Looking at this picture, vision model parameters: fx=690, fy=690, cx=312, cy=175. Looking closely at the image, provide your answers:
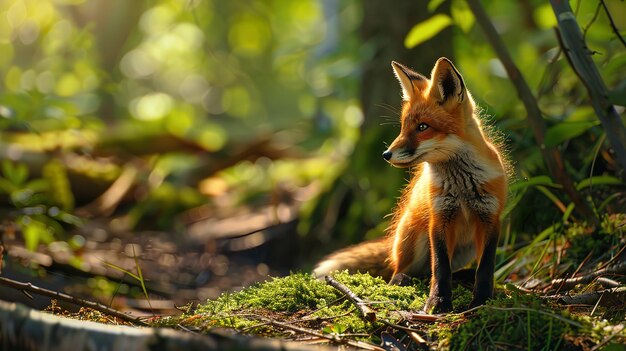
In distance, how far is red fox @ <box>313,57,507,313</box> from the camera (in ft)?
10.5

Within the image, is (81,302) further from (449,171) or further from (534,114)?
(534,114)

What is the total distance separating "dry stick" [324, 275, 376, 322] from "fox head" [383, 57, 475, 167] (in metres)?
0.62

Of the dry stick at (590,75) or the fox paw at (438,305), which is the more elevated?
the dry stick at (590,75)

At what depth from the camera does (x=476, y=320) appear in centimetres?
285

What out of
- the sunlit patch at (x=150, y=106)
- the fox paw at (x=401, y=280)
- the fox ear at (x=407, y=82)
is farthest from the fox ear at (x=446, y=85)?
the sunlit patch at (x=150, y=106)

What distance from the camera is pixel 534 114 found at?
4.42 meters

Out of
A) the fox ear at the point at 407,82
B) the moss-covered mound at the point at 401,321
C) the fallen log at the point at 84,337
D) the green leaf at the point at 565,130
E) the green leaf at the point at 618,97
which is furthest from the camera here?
the green leaf at the point at 565,130

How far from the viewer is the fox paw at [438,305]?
3.16 meters

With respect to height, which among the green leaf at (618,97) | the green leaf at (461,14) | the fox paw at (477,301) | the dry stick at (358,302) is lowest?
the fox paw at (477,301)

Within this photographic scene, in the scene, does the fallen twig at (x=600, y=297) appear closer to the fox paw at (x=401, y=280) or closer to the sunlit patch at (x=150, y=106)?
the fox paw at (x=401, y=280)

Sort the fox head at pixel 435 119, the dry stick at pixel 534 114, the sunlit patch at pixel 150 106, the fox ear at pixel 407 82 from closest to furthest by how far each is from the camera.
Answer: the fox head at pixel 435 119 → the fox ear at pixel 407 82 → the dry stick at pixel 534 114 → the sunlit patch at pixel 150 106

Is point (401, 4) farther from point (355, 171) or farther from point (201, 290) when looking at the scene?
point (201, 290)

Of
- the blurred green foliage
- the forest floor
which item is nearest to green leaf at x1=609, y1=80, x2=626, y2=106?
the blurred green foliage

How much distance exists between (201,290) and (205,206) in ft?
9.21
